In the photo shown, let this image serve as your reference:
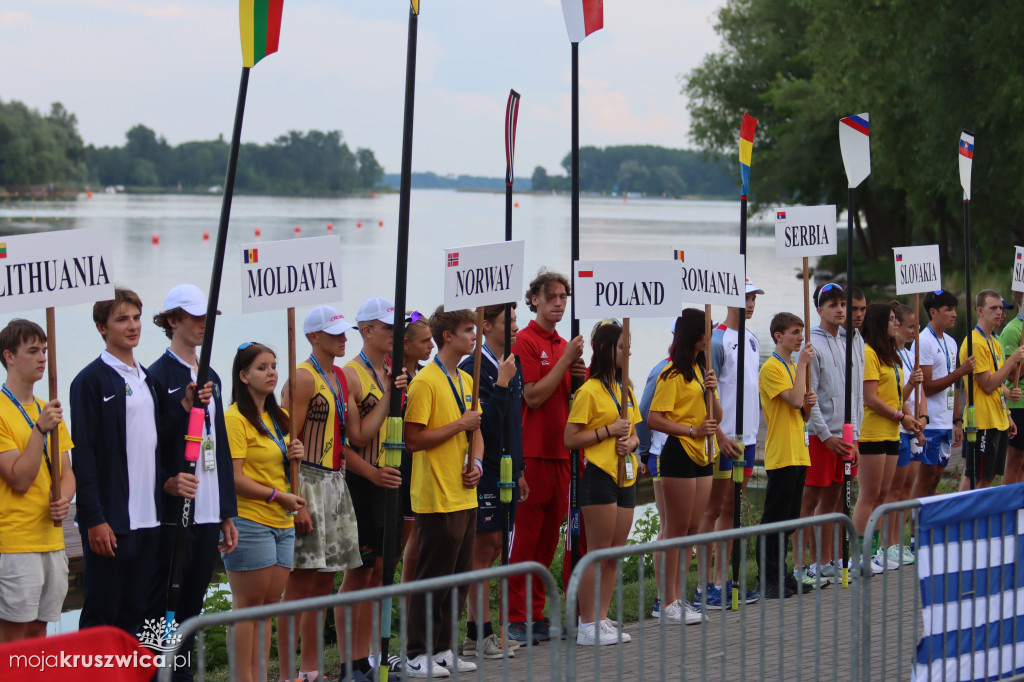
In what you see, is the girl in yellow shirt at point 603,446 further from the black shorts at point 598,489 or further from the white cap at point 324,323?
the white cap at point 324,323

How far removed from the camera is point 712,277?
7.20m

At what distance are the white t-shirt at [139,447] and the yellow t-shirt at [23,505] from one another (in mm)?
267

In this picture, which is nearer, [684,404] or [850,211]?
[684,404]

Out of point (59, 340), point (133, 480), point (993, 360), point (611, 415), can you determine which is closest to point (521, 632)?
point (611, 415)

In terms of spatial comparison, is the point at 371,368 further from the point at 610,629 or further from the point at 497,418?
the point at 610,629

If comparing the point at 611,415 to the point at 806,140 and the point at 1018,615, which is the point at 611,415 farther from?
the point at 806,140

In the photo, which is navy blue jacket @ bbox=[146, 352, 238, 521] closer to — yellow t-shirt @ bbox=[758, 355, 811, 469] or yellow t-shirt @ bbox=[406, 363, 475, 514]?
yellow t-shirt @ bbox=[406, 363, 475, 514]

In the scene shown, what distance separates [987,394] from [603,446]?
473cm

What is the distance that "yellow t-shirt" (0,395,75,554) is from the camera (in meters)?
5.14

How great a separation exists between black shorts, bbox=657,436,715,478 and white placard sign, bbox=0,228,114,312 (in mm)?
3445

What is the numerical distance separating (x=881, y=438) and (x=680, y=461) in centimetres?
213

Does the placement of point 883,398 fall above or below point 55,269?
below

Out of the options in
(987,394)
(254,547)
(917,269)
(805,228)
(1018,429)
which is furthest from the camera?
(1018,429)

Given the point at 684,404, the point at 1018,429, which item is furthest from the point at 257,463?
the point at 1018,429
